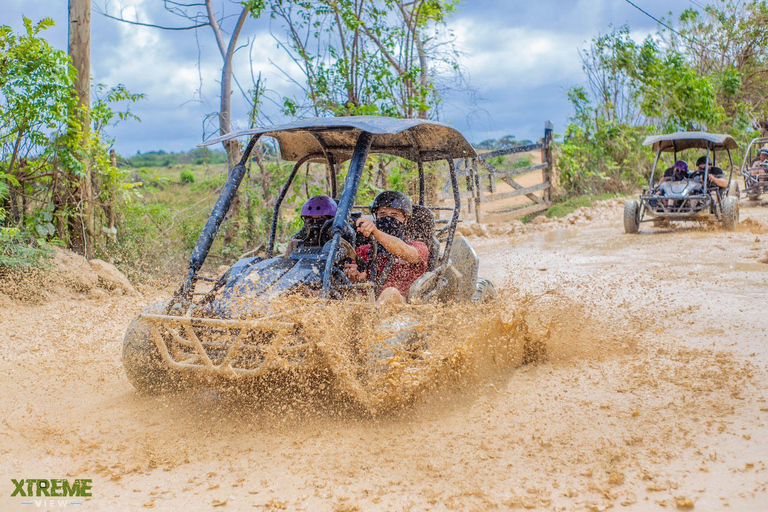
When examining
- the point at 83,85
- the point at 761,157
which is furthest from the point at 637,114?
the point at 83,85

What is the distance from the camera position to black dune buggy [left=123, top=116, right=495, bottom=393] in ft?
12.4

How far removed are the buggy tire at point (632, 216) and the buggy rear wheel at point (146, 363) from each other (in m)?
10.7

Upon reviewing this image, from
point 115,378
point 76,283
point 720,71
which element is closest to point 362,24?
point 76,283

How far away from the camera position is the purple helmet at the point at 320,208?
4852 mm

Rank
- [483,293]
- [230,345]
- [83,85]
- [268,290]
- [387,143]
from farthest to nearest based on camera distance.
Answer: [83,85] < [483,293] < [387,143] < [268,290] < [230,345]

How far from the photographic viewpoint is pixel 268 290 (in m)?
4.23

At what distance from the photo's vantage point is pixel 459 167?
52.6ft

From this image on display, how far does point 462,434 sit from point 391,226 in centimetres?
181

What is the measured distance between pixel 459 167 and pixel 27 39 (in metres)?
10.1

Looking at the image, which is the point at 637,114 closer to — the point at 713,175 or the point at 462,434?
the point at 713,175

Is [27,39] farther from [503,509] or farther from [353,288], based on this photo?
[503,509]

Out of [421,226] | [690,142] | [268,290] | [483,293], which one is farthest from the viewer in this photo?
[690,142]

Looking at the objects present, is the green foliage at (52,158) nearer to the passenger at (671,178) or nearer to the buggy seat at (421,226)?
the buggy seat at (421,226)

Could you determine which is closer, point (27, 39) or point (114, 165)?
point (27, 39)
